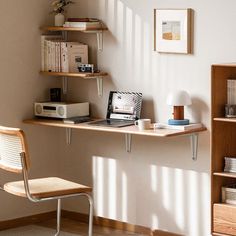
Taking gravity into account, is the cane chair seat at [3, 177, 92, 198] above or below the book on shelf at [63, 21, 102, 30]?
below

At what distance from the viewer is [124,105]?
16.8 ft

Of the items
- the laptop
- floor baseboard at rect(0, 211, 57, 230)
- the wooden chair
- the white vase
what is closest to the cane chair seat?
the wooden chair

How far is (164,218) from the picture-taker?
505 centimetres

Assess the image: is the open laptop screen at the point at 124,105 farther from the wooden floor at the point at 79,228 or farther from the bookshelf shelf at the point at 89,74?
the wooden floor at the point at 79,228

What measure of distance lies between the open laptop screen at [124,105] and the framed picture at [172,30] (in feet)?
1.25

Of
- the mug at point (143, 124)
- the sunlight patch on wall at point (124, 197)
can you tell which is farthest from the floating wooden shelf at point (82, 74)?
the sunlight patch on wall at point (124, 197)

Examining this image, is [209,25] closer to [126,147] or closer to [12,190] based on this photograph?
[126,147]

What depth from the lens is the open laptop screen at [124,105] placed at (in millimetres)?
5039

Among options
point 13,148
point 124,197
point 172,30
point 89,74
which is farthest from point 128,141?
point 13,148

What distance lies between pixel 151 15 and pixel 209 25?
1.57 ft

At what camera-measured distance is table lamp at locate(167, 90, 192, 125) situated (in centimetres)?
468

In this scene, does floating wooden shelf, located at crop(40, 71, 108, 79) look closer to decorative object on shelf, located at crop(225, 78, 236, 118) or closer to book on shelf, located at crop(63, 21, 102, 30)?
book on shelf, located at crop(63, 21, 102, 30)

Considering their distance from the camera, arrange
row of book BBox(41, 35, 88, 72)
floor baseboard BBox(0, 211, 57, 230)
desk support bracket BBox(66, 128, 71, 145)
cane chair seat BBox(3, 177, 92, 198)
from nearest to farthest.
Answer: cane chair seat BBox(3, 177, 92, 198)
row of book BBox(41, 35, 88, 72)
floor baseboard BBox(0, 211, 57, 230)
desk support bracket BBox(66, 128, 71, 145)

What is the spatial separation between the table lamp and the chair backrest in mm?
1023
